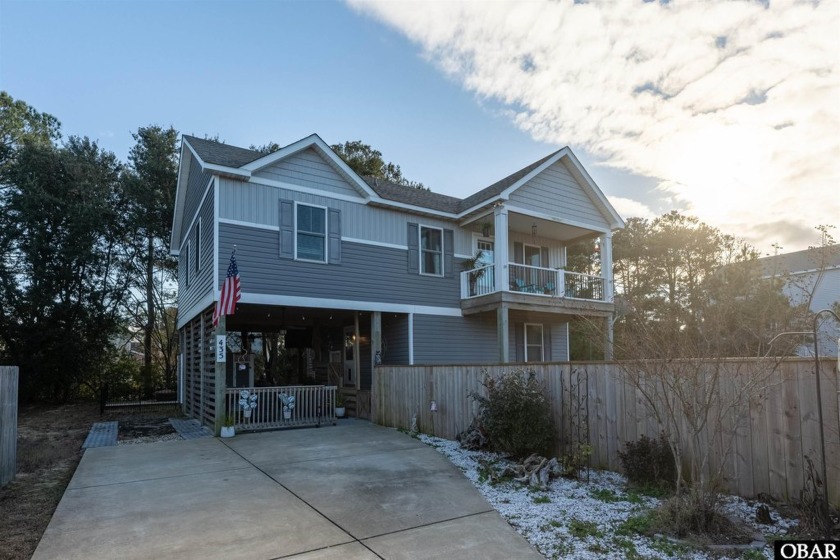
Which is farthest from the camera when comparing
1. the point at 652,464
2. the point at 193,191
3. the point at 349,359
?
the point at 349,359

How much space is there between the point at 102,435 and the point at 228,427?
9.93 ft

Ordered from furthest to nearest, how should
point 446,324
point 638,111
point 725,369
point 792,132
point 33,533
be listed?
point 446,324, point 638,111, point 792,132, point 725,369, point 33,533

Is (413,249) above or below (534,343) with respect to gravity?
above

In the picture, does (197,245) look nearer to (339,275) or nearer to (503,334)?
(339,275)

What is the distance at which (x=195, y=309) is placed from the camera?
14.2m

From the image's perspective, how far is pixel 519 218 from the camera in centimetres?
1568

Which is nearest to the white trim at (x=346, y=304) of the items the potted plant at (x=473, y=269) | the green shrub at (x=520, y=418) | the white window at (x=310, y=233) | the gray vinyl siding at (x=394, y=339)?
the gray vinyl siding at (x=394, y=339)

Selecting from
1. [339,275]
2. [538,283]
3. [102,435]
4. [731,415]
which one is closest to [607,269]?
[538,283]

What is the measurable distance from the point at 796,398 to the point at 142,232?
24.8m

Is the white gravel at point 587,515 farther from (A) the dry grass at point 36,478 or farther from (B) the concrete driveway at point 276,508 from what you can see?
(A) the dry grass at point 36,478

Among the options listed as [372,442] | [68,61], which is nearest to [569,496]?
[372,442]

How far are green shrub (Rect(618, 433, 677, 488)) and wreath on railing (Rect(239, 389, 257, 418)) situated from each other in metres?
8.16

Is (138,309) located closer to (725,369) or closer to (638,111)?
(638,111)

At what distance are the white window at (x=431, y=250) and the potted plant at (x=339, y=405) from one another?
4.24m
